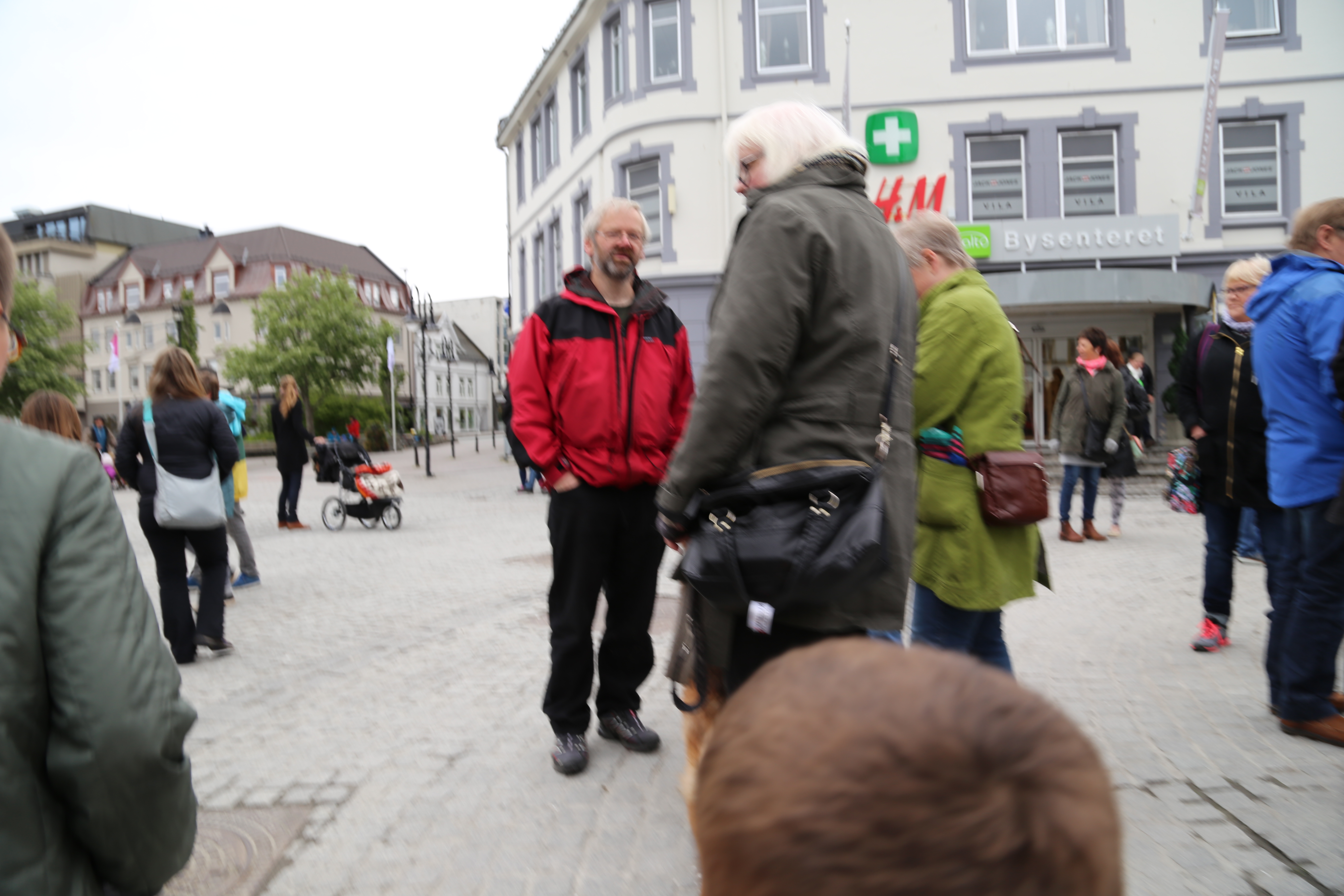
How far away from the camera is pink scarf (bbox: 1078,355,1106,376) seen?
9078 millimetres

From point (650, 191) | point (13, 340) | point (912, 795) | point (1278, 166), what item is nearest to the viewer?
point (912, 795)

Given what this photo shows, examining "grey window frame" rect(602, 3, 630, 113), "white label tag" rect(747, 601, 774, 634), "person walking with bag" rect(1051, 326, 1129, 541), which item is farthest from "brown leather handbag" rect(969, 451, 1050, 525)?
"grey window frame" rect(602, 3, 630, 113)

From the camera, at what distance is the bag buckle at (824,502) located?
2.21 m

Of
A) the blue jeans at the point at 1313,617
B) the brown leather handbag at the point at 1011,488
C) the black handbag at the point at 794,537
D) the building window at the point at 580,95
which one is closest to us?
the black handbag at the point at 794,537

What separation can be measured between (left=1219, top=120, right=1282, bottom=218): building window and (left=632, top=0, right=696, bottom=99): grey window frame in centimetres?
1085

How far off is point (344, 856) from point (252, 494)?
18097mm

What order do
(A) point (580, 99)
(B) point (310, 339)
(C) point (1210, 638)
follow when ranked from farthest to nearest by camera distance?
(B) point (310, 339) → (A) point (580, 99) → (C) point (1210, 638)

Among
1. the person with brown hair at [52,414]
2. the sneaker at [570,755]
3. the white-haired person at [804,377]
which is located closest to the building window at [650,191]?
the person with brown hair at [52,414]

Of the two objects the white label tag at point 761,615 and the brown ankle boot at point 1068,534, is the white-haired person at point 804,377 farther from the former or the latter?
the brown ankle boot at point 1068,534

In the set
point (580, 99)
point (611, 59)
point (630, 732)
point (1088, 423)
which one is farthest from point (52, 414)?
point (580, 99)

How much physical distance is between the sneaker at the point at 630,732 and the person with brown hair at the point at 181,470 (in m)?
2.98

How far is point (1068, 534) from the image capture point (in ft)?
30.4

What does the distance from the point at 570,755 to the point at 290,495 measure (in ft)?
34.3

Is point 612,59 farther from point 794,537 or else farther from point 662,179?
point 794,537
